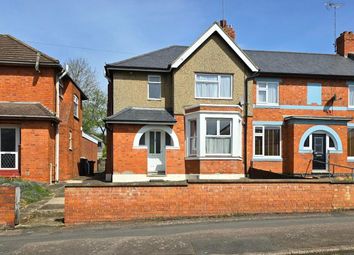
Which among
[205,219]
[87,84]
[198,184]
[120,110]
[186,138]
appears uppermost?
[87,84]

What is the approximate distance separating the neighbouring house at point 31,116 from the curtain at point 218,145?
7484 mm

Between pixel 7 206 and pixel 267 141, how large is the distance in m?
15.4

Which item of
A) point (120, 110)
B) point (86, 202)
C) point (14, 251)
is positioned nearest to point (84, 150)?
point (120, 110)

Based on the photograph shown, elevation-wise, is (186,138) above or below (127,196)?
above

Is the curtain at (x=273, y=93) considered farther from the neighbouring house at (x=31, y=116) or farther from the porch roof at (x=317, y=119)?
the neighbouring house at (x=31, y=116)

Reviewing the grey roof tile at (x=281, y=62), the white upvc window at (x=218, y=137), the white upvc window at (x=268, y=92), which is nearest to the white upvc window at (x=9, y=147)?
the grey roof tile at (x=281, y=62)

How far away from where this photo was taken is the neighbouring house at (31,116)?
19.2m

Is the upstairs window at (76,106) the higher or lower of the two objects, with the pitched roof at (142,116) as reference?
higher

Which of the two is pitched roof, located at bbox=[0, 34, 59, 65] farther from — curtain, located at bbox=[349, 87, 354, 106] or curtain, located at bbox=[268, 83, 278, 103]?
curtain, located at bbox=[349, 87, 354, 106]

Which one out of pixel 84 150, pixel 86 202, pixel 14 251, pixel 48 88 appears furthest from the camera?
pixel 84 150

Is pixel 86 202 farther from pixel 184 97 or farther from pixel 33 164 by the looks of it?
pixel 184 97

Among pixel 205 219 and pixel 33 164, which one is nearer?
pixel 205 219

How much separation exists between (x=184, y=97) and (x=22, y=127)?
26.1ft

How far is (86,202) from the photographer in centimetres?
1167
